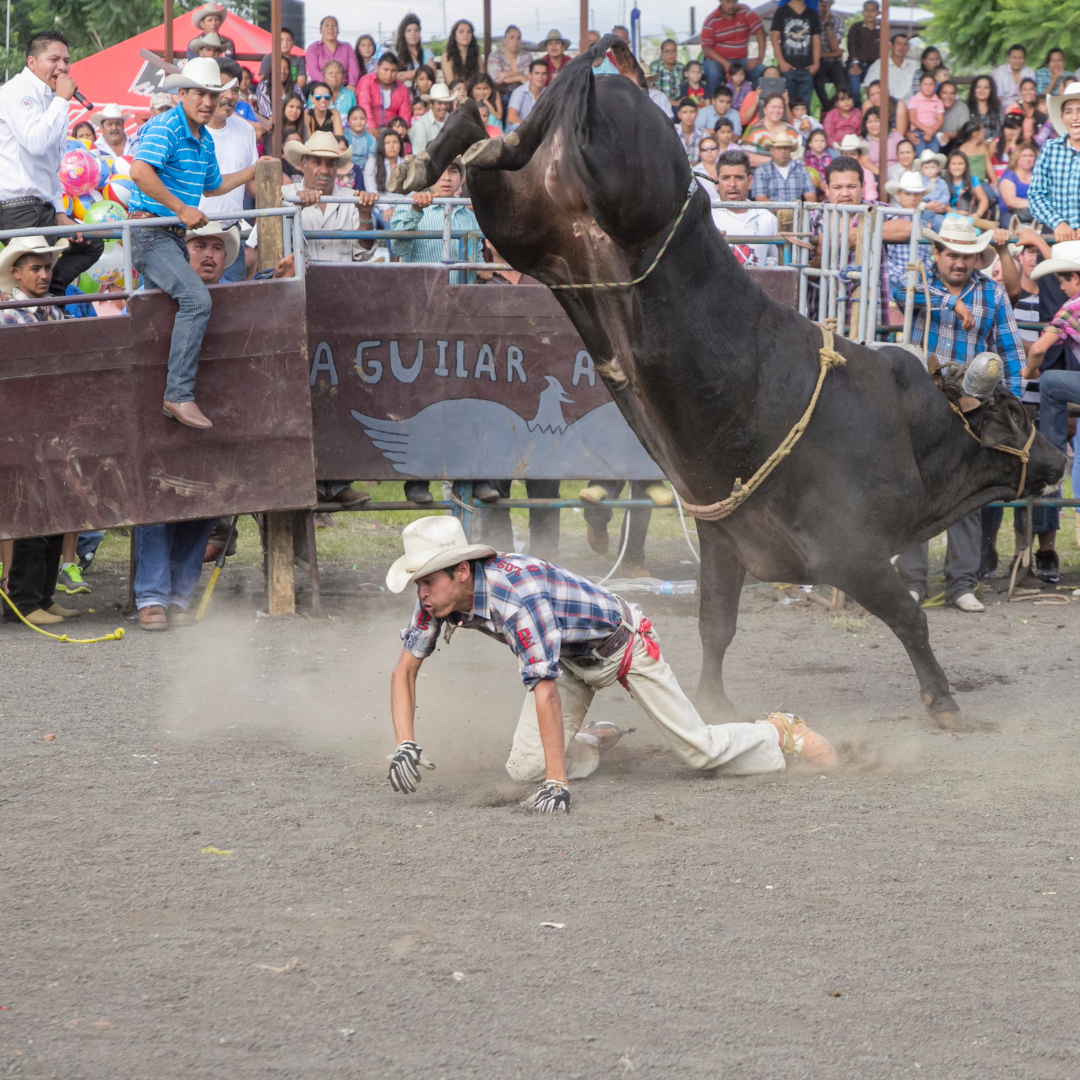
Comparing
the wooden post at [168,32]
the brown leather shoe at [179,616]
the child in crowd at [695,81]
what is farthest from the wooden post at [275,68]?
the child in crowd at [695,81]

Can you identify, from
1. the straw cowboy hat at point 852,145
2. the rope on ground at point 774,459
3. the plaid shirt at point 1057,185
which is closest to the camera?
the rope on ground at point 774,459

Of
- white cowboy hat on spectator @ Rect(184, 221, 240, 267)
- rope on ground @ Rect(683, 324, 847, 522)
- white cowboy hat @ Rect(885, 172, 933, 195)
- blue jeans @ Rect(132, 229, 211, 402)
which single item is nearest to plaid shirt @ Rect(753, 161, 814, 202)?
white cowboy hat @ Rect(885, 172, 933, 195)

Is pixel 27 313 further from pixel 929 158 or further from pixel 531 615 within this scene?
pixel 929 158

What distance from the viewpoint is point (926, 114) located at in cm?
1417

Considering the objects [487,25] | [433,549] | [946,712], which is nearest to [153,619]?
[433,549]

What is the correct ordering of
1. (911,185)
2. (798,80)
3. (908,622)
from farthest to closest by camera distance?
(798,80)
(911,185)
(908,622)

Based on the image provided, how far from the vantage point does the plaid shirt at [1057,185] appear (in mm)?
10016

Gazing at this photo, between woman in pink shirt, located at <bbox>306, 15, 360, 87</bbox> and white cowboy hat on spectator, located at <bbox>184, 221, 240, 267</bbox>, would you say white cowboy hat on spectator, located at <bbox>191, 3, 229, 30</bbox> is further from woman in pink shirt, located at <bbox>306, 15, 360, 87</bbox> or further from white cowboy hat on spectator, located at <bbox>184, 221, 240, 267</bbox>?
white cowboy hat on spectator, located at <bbox>184, 221, 240, 267</bbox>

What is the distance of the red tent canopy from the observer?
16.1 meters

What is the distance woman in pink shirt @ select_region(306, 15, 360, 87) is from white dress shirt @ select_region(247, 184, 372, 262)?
18.5 ft

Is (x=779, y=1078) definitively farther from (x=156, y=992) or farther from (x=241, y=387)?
(x=241, y=387)

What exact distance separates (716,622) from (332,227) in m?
4.52

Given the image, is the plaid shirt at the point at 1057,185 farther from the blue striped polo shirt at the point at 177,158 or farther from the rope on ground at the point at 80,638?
the rope on ground at the point at 80,638

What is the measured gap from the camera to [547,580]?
4.83 metres
